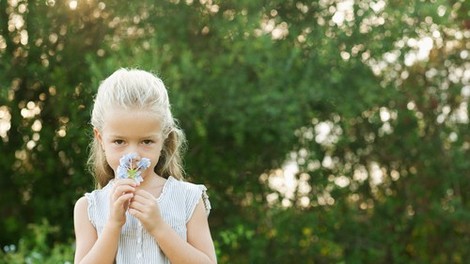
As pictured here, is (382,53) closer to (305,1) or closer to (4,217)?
(305,1)

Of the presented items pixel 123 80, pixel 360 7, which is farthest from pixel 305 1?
pixel 123 80

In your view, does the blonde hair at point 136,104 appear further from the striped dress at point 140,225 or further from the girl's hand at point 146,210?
the girl's hand at point 146,210

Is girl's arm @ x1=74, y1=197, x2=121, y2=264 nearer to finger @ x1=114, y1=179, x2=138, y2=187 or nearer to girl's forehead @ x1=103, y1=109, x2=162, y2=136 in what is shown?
finger @ x1=114, y1=179, x2=138, y2=187

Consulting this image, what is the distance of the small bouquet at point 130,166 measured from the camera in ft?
10.0

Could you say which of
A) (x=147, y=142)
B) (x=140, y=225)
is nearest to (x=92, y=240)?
(x=140, y=225)

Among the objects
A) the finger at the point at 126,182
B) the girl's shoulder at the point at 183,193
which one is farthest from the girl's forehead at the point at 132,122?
the girl's shoulder at the point at 183,193

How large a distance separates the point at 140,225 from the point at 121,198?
19 cm

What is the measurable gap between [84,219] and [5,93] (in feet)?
12.7

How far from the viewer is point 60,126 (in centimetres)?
742

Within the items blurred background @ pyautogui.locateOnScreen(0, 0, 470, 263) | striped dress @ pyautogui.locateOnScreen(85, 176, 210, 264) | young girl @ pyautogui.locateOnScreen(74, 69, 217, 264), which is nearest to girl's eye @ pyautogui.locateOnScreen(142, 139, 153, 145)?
young girl @ pyautogui.locateOnScreen(74, 69, 217, 264)

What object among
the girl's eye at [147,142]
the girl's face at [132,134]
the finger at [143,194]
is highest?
the girl's face at [132,134]

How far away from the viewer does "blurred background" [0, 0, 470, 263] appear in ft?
23.1

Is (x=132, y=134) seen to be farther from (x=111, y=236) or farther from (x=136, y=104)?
(x=111, y=236)

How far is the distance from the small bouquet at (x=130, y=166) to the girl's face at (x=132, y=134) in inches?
0.9
